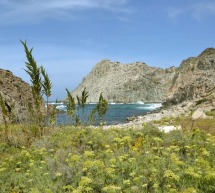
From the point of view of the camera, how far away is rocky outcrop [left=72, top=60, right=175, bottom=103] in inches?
6019

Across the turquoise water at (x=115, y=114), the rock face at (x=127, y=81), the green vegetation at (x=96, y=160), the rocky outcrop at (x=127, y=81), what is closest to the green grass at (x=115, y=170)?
the green vegetation at (x=96, y=160)

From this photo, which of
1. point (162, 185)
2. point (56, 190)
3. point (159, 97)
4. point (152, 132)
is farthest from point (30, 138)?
point (159, 97)

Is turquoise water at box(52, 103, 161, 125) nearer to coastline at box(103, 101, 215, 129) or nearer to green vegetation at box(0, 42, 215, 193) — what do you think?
green vegetation at box(0, 42, 215, 193)

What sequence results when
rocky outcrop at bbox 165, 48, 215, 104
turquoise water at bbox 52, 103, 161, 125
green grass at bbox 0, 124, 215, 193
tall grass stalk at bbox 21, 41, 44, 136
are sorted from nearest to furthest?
green grass at bbox 0, 124, 215, 193, tall grass stalk at bbox 21, 41, 44, 136, turquoise water at bbox 52, 103, 161, 125, rocky outcrop at bbox 165, 48, 215, 104

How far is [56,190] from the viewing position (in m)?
6.53

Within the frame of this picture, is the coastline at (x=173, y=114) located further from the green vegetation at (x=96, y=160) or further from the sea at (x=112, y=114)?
the green vegetation at (x=96, y=160)

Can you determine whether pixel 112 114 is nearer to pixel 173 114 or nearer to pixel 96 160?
pixel 173 114

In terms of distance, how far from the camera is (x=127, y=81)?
519 ft

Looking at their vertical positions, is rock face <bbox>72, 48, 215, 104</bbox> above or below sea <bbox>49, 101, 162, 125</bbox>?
above

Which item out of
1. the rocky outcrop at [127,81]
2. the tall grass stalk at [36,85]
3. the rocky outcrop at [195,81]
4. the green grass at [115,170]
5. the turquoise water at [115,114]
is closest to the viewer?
the green grass at [115,170]

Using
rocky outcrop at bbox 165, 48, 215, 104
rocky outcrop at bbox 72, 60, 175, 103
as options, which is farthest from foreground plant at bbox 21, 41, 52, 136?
rocky outcrop at bbox 72, 60, 175, 103

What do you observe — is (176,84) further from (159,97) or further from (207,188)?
(159,97)

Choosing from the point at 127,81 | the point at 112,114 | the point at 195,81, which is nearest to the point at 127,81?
the point at 127,81

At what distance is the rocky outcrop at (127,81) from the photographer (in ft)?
502
